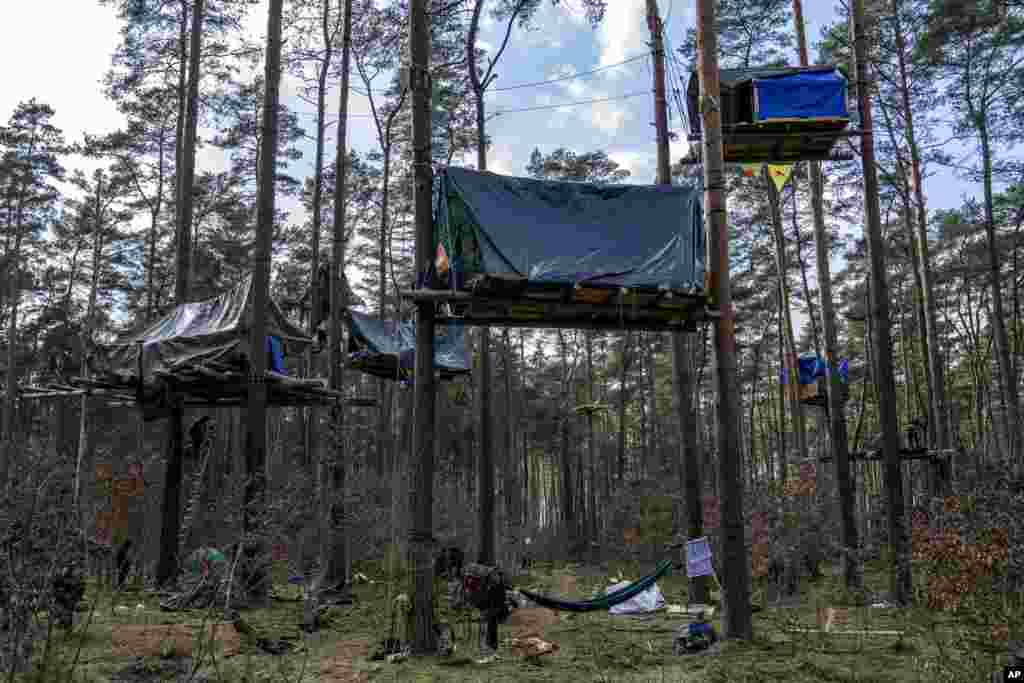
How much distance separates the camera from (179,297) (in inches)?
453

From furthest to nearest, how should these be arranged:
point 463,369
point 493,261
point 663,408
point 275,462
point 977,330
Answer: point 663,408, point 977,330, point 275,462, point 463,369, point 493,261

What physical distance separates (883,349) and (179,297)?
9799 millimetres

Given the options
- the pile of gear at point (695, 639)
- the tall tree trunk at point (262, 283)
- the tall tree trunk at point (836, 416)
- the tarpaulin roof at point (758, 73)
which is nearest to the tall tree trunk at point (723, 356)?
the pile of gear at point (695, 639)

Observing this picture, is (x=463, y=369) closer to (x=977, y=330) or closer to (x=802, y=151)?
(x=802, y=151)

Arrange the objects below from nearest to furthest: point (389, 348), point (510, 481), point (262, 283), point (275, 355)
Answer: point (262, 283)
point (389, 348)
point (275, 355)
point (510, 481)

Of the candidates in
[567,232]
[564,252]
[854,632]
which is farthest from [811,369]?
[564,252]

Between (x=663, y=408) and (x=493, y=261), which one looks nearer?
(x=493, y=261)

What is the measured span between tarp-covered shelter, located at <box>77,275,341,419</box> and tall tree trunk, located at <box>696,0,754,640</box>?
5.58m

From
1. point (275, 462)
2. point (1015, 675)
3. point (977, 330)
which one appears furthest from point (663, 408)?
point (1015, 675)

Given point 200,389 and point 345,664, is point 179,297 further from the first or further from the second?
point 345,664

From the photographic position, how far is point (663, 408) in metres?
33.6

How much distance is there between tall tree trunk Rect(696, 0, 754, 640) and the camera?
726cm

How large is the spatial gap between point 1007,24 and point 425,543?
12.6 metres

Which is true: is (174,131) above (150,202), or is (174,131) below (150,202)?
above
